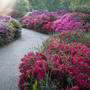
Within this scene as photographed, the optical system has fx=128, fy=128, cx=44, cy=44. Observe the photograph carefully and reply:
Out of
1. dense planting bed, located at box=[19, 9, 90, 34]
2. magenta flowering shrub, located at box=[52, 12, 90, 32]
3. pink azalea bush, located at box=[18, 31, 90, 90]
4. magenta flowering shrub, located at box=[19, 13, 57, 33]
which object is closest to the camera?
pink azalea bush, located at box=[18, 31, 90, 90]

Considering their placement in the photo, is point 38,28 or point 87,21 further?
point 38,28

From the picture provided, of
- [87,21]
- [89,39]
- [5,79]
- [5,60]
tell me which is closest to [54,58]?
[5,79]

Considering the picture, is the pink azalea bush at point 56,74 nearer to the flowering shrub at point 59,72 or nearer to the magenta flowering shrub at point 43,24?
the flowering shrub at point 59,72

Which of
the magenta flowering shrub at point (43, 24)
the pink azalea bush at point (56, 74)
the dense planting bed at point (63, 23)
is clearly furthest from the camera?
the magenta flowering shrub at point (43, 24)

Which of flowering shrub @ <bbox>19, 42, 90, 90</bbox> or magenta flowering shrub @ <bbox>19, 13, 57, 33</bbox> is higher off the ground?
flowering shrub @ <bbox>19, 42, 90, 90</bbox>

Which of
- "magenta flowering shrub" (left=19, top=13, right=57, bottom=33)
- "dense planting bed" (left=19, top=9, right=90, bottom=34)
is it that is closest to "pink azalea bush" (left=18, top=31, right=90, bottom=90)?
"dense planting bed" (left=19, top=9, right=90, bottom=34)

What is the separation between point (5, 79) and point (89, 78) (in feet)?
5.93

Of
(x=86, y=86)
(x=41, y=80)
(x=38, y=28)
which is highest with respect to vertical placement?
(x=41, y=80)

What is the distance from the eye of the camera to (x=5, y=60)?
3969 millimetres

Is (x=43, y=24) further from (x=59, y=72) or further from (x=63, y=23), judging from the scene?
(x=59, y=72)

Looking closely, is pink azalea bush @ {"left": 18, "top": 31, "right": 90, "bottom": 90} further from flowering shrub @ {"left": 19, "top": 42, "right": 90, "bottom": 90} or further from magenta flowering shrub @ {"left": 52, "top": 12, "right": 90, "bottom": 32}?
magenta flowering shrub @ {"left": 52, "top": 12, "right": 90, "bottom": 32}

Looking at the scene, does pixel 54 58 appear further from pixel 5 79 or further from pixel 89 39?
pixel 89 39

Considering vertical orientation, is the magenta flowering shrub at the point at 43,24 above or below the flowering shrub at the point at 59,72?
below

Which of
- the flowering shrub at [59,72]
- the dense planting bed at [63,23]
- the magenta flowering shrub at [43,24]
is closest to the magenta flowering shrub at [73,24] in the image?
the dense planting bed at [63,23]
